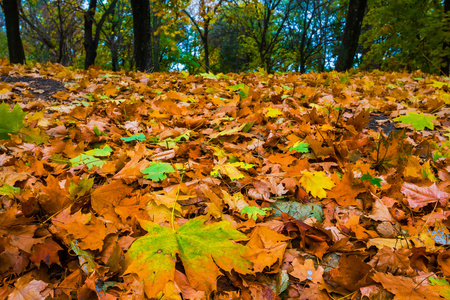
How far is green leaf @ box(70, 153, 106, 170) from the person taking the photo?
1.49 meters

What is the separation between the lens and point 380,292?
0.84m

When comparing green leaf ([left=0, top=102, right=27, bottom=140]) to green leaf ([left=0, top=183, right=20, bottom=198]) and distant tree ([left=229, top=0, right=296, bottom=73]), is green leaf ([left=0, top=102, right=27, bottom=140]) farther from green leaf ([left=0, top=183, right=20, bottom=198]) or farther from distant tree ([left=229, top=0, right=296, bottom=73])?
distant tree ([left=229, top=0, right=296, bottom=73])

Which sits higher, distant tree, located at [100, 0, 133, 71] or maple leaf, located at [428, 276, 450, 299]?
distant tree, located at [100, 0, 133, 71]

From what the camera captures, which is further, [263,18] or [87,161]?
[263,18]

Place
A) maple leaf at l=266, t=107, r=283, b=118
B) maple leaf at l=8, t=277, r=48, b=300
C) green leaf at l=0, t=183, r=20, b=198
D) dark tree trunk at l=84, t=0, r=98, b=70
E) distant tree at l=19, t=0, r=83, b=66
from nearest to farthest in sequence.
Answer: maple leaf at l=8, t=277, r=48, b=300
green leaf at l=0, t=183, r=20, b=198
maple leaf at l=266, t=107, r=283, b=118
dark tree trunk at l=84, t=0, r=98, b=70
distant tree at l=19, t=0, r=83, b=66

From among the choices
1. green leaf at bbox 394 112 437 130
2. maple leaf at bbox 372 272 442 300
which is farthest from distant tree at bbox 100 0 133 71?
maple leaf at bbox 372 272 442 300

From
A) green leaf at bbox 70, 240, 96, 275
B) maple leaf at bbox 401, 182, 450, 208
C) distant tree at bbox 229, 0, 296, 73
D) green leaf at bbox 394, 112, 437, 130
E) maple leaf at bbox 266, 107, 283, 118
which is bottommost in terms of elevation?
green leaf at bbox 70, 240, 96, 275

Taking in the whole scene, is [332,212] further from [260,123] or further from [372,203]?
[260,123]

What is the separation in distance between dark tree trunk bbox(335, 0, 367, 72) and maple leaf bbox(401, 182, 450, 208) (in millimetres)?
6727

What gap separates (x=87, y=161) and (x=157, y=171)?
0.49 metres

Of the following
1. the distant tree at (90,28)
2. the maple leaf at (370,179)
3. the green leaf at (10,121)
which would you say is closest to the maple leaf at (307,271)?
the maple leaf at (370,179)

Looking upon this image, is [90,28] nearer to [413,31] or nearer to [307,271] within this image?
[413,31]

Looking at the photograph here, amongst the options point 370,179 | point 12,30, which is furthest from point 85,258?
point 12,30

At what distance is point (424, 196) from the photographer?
1188 millimetres
